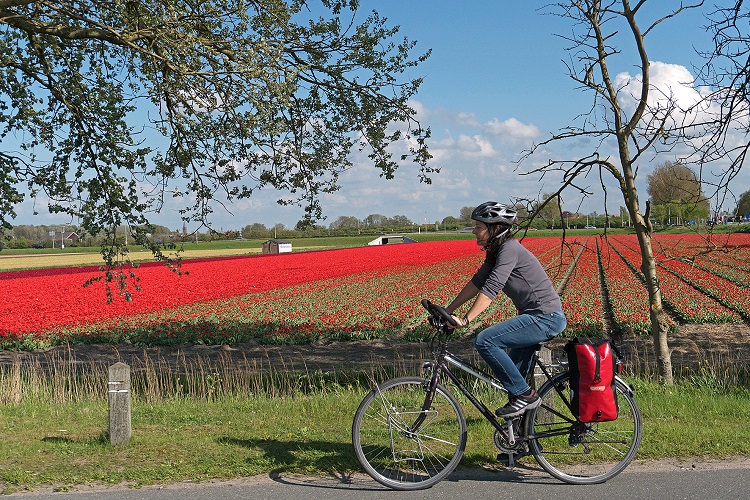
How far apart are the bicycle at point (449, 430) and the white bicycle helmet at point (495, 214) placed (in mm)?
714

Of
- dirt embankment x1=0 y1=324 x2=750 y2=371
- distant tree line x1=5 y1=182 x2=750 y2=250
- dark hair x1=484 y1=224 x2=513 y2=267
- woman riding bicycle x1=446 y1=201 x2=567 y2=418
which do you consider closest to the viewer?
woman riding bicycle x1=446 y1=201 x2=567 y2=418

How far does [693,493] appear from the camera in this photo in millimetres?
4641

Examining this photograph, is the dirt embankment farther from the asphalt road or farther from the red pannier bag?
the red pannier bag

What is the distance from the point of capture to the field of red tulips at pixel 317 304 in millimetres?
17344

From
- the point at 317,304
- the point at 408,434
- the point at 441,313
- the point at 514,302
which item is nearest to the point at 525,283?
the point at 514,302

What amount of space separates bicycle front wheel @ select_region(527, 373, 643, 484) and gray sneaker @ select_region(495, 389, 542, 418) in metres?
0.10

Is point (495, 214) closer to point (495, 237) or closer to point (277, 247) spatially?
point (495, 237)

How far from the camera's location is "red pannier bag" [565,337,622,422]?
4.95 meters

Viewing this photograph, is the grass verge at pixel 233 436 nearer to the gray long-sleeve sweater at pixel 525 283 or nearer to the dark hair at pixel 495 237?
the gray long-sleeve sweater at pixel 525 283

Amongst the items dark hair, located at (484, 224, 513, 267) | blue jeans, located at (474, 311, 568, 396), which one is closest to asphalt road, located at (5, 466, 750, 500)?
blue jeans, located at (474, 311, 568, 396)

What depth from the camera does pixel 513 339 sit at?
4938 mm

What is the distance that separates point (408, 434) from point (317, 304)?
18071 millimetres

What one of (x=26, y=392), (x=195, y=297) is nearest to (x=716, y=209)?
(x=26, y=392)

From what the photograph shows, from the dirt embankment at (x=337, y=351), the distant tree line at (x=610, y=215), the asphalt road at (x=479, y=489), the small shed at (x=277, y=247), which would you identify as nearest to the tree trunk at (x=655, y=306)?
the distant tree line at (x=610, y=215)
